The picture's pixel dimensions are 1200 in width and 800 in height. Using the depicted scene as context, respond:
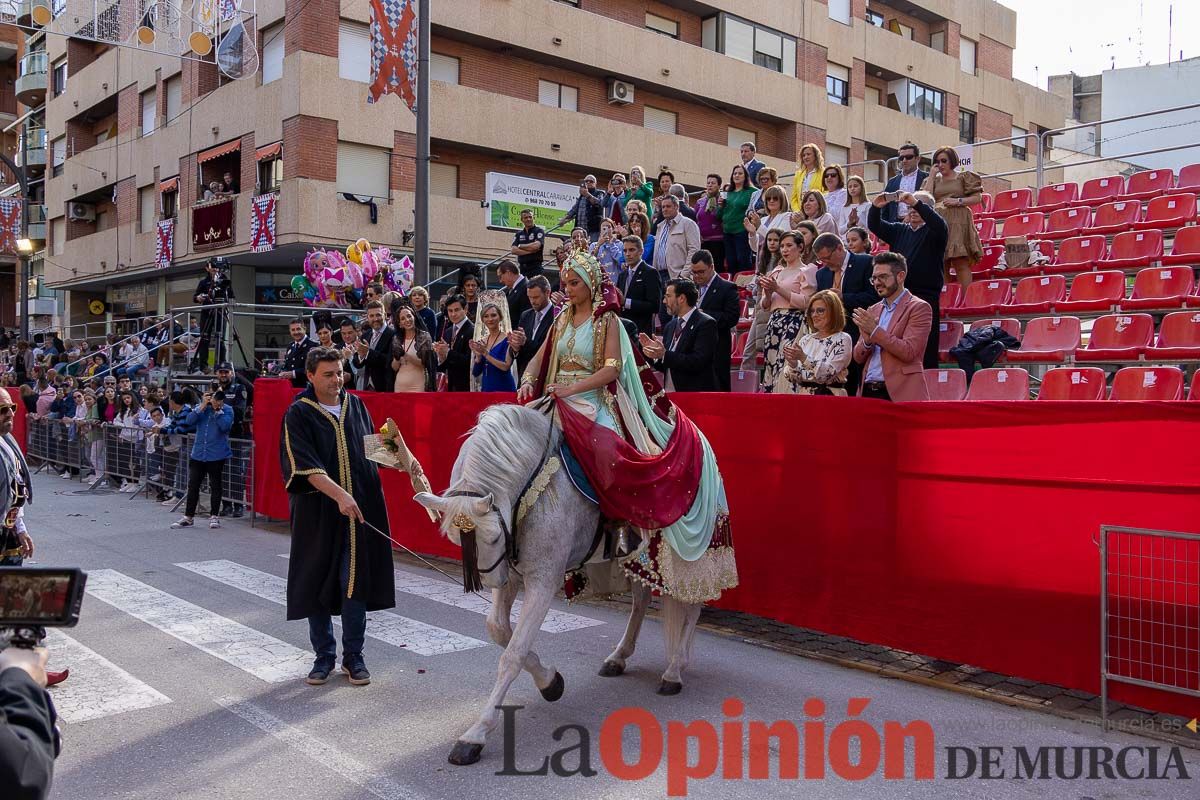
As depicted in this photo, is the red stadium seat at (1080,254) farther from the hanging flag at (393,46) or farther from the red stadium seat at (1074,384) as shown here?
the hanging flag at (393,46)

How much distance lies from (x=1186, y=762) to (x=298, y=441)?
5.22 metres

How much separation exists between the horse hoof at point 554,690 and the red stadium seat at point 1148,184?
13.9 metres

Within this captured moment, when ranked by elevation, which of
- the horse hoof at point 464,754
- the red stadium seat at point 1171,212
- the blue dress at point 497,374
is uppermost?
the red stadium seat at point 1171,212

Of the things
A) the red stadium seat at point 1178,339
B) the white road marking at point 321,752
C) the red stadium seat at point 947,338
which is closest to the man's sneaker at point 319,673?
the white road marking at point 321,752

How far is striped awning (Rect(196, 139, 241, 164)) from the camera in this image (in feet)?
90.7

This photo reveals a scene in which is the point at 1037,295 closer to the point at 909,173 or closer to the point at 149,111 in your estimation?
the point at 909,173

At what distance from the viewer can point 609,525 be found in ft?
19.2

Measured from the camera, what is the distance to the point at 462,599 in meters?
8.70

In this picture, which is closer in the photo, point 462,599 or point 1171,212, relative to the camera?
point 462,599

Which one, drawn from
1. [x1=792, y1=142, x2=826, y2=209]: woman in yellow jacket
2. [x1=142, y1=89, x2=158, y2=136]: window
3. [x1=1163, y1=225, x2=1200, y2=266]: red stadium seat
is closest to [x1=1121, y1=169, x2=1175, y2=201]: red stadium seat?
[x1=1163, y1=225, x2=1200, y2=266]: red stadium seat

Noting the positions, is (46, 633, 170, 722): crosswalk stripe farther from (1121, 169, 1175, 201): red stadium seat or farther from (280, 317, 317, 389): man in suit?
(1121, 169, 1175, 201): red stadium seat

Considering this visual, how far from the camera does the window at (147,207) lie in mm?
32969

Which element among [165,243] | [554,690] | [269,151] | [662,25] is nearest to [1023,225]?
[554,690]

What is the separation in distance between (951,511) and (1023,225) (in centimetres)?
1075
